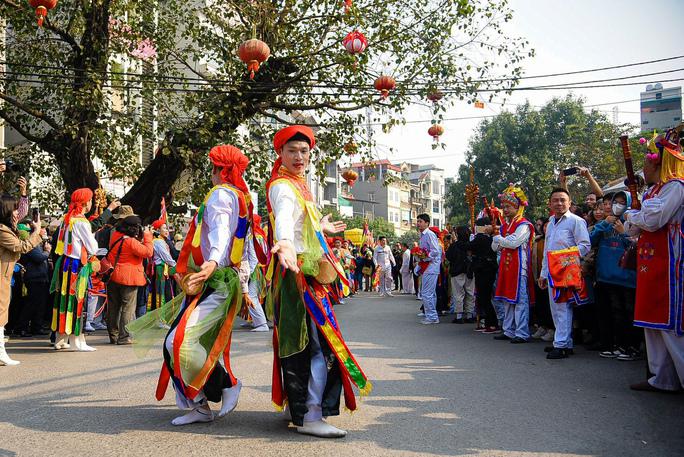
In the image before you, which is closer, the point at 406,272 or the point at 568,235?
the point at 568,235

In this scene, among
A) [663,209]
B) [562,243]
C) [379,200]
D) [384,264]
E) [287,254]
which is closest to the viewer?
[287,254]

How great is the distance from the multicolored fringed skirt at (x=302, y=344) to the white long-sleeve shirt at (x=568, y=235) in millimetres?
4405

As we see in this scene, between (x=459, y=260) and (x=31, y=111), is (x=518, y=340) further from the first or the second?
(x=31, y=111)

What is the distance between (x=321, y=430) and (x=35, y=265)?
780 cm

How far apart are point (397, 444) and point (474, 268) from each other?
7000 millimetres

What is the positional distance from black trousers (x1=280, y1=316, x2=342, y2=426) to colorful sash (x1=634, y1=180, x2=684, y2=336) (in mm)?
2827

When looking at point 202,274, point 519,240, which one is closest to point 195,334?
point 202,274

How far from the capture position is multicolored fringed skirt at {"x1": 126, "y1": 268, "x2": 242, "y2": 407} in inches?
170

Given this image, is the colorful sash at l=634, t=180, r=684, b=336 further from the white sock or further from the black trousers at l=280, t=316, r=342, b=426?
the white sock

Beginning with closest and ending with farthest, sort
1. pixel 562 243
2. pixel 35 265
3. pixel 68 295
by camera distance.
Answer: pixel 562 243 < pixel 68 295 < pixel 35 265

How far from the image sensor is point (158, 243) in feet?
36.8

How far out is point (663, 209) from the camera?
16.9ft

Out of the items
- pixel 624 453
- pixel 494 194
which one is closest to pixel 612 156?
pixel 494 194

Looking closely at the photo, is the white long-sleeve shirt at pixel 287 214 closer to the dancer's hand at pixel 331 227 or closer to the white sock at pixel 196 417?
the dancer's hand at pixel 331 227
